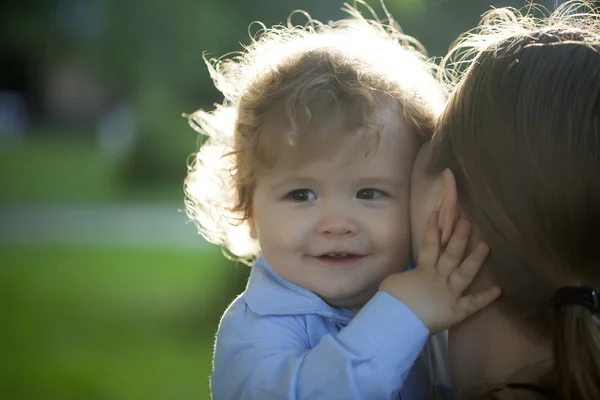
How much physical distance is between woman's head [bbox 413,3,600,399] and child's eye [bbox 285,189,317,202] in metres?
0.39

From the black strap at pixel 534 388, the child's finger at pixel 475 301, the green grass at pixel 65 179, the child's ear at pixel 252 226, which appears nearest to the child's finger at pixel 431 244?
the child's finger at pixel 475 301

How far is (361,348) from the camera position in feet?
5.67

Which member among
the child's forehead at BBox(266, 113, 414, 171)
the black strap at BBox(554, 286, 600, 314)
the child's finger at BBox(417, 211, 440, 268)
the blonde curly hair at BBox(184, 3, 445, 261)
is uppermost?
the blonde curly hair at BBox(184, 3, 445, 261)

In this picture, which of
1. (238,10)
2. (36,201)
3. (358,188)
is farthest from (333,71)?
(238,10)

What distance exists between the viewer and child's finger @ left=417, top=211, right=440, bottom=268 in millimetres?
1742

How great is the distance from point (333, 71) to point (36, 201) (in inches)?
457

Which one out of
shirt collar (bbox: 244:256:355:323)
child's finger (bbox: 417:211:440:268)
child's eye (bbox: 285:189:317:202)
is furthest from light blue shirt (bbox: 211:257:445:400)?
child's eye (bbox: 285:189:317:202)

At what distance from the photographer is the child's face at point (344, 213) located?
1951 mm

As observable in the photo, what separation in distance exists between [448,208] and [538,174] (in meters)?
0.24

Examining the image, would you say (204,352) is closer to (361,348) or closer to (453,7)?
(361,348)

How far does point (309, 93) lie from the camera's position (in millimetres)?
1985

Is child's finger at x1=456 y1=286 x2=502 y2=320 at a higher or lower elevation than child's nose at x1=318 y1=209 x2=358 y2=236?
lower

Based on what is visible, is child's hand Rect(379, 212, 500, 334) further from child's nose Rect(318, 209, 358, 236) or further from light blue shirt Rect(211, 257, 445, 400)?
child's nose Rect(318, 209, 358, 236)

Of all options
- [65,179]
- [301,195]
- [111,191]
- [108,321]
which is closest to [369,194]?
[301,195]
